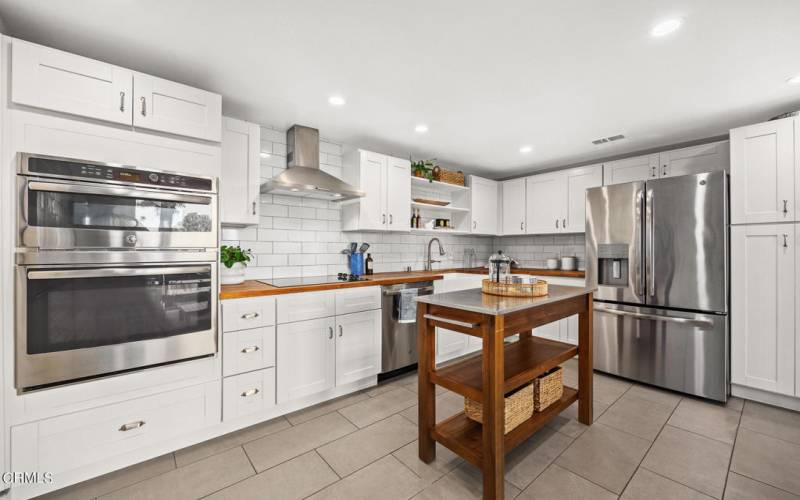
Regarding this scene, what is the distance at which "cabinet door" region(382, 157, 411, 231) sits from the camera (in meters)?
3.67

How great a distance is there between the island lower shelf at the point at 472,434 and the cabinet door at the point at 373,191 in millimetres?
2049

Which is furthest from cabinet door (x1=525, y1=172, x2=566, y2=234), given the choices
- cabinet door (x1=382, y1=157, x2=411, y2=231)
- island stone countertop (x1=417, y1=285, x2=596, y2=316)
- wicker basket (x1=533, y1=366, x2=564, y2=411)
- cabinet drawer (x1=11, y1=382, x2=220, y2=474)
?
cabinet drawer (x1=11, y1=382, x2=220, y2=474)

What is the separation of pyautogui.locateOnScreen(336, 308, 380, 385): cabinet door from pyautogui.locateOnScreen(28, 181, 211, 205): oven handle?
54.7 inches

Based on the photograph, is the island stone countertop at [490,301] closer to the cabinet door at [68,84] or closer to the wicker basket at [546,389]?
the wicker basket at [546,389]

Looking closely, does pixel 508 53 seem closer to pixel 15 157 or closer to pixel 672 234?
pixel 672 234

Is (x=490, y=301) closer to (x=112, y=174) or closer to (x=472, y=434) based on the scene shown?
(x=472, y=434)

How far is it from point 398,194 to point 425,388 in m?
2.31

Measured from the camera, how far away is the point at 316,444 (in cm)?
219

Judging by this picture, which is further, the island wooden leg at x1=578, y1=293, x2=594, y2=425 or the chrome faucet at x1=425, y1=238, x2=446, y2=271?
the chrome faucet at x1=425, y1=238, x2=446, y2=271

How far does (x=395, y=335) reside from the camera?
127 inches

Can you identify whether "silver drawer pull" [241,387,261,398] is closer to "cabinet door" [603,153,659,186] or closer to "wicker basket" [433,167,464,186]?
"wicker basket" [433,167,464,186]

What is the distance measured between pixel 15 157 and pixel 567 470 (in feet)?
11.1

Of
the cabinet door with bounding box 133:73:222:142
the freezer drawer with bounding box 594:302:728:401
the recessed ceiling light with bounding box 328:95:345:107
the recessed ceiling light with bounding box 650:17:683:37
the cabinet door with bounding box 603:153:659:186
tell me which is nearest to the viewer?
the recessed ceiling light with bounding box 650:17:683:37

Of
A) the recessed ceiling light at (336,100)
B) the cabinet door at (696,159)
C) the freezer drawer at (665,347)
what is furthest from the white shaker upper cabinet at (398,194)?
the cabinet door at (696,159)
